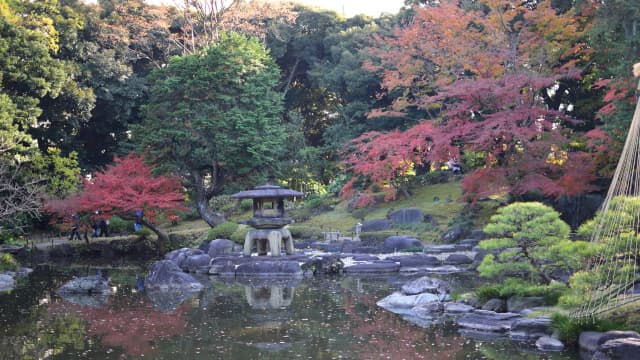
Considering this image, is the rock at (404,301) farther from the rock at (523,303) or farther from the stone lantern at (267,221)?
the stone lantern at (267,221)

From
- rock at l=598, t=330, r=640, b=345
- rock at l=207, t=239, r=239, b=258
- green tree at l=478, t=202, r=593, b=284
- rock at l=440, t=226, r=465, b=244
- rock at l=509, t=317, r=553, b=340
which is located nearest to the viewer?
rock at l=598, t=330, r=640, b=345

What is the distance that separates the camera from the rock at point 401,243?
2473 cm

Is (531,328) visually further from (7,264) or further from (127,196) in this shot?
(127,196)

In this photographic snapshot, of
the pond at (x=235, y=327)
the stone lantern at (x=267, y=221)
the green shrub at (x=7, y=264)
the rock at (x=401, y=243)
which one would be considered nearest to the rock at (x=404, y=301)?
the pond at (x=235, y=327)

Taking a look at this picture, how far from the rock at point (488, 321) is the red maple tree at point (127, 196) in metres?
15.9

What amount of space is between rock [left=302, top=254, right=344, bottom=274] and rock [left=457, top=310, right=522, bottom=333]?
26.8 ft

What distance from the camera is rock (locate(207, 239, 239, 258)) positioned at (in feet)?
82.0

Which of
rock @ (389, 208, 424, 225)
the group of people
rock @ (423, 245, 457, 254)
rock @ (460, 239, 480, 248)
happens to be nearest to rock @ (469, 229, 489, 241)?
rock @ (460, 239, 480, 248)

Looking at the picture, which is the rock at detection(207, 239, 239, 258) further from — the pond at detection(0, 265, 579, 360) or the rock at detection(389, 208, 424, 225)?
the rock at detection(389, 208, 424, 225)

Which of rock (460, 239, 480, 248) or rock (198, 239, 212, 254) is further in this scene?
rock (198, 239, 212, 254)

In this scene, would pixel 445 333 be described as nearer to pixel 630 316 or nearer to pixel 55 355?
pixel 630 316

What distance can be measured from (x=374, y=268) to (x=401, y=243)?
3364mm

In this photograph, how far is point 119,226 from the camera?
32562mm

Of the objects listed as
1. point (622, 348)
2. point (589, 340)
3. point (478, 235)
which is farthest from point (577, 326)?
point (478, 235)
